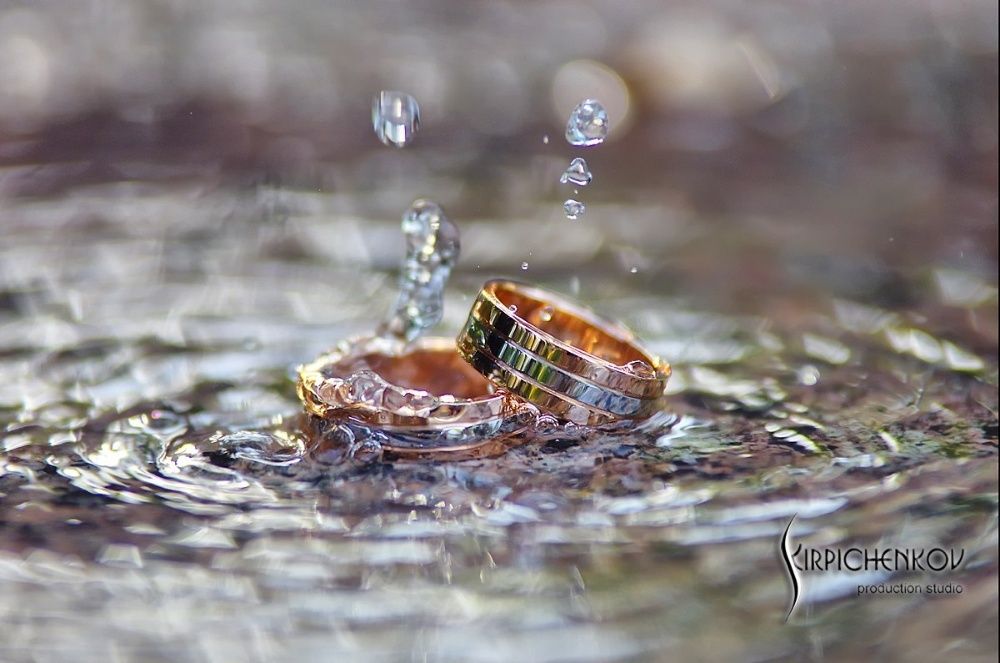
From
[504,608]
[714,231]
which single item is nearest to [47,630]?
[504,608]

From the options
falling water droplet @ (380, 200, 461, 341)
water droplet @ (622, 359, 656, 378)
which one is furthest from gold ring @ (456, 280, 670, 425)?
falling water droplet @ (380, 200, 461, 341)

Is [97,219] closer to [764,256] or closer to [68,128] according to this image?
[68,128]

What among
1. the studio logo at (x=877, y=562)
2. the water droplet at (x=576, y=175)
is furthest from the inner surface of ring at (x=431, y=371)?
the studio logo at (x=877, y=562)

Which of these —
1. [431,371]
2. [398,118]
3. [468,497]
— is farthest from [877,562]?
[398,118]

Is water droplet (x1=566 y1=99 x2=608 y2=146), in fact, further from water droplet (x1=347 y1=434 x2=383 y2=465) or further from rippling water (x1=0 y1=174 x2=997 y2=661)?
water droplet (x1=347 y1=434 x2=383 y2=465)

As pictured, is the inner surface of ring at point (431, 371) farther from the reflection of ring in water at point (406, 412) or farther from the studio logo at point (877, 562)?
the studio logo at point (877, 562)

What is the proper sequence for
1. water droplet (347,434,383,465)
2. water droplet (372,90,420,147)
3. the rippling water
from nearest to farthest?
the rippling water < water droplet (347,434,383,465) < water droplet (372,90,420,147)
